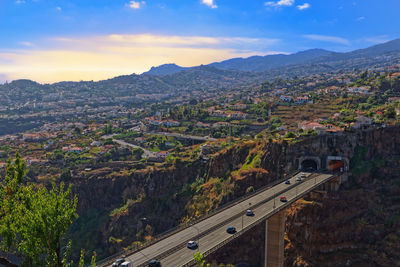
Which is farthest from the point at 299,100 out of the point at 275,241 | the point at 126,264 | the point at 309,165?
the point at 126,264

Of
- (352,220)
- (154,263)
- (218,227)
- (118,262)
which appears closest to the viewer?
(154,263)

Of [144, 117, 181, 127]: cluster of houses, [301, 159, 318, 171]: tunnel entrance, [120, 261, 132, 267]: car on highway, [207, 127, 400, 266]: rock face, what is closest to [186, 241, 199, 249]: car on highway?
[120, 261, 132, 267]: car on highway

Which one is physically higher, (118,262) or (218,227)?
(118,262)

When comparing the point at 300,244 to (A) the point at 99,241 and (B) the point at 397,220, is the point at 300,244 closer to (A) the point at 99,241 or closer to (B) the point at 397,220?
(B) the point at 397,220

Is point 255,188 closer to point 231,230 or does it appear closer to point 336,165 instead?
point 336,165

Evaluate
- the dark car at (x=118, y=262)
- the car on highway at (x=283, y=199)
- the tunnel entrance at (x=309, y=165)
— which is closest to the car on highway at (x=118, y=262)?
the dark car at (x=118, y=262)
